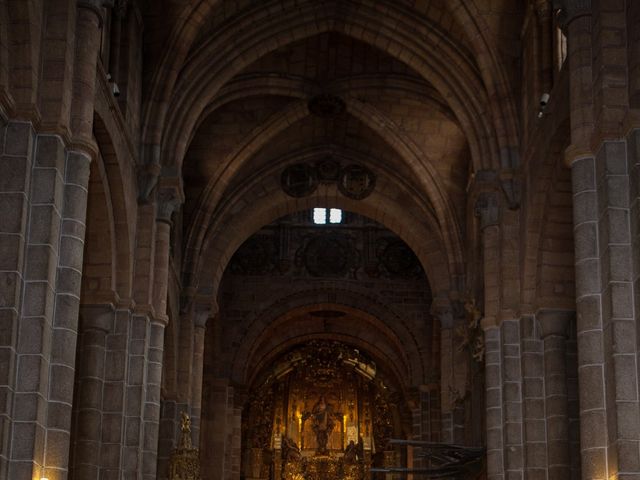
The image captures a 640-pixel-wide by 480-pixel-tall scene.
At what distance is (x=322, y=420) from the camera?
158ft

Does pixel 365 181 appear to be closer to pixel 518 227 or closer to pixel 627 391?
pixel 518 227

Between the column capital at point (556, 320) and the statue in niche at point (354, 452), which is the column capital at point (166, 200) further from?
the statue in niche at point (354, 452)

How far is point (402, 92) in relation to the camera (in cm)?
3136

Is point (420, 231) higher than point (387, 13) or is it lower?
lower

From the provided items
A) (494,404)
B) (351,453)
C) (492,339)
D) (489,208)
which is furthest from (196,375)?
(351,453)

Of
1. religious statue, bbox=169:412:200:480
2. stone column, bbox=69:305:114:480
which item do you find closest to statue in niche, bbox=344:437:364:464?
religious statue, bbox=169:412:200:480

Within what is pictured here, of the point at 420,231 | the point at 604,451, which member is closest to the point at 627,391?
the point at 604,451

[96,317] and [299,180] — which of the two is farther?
[299,180]

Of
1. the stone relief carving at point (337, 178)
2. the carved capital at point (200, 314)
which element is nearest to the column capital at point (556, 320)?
the carved capital at point (200, 314)

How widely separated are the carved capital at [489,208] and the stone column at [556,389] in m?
2.99

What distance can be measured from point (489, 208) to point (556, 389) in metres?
4.51

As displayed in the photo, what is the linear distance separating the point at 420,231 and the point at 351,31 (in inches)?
319

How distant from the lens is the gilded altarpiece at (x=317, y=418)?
4644 centimetres

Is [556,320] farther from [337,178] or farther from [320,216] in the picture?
[320,216]
